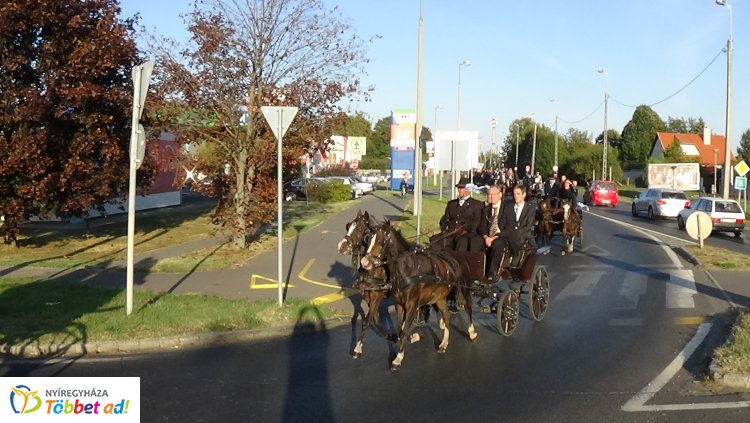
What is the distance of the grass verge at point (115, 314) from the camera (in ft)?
32.2

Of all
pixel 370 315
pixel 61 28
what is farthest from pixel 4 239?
pixel 370 315

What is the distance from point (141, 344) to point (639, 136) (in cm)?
10484

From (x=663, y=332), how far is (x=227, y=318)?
6468mm

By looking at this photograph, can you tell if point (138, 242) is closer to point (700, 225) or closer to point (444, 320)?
point (444, 320)

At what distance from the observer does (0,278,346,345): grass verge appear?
9.83 metres

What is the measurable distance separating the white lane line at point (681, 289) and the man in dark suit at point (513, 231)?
3498mm

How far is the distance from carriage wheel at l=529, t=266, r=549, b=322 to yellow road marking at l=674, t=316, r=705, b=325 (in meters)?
2.04

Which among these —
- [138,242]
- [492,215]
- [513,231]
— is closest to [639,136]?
[138,242]

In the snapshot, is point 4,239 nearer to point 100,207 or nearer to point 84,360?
point 100,207

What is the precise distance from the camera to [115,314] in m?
10.9

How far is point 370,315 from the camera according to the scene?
8.74 metres

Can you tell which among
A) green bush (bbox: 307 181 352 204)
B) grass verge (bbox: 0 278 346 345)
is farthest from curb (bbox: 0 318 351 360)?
green bush (bbox: 307 181 352 204)

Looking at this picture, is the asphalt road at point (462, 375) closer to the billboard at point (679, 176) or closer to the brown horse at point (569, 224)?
the brown horse at point (569, 224)

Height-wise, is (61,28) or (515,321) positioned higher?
(61,28)
